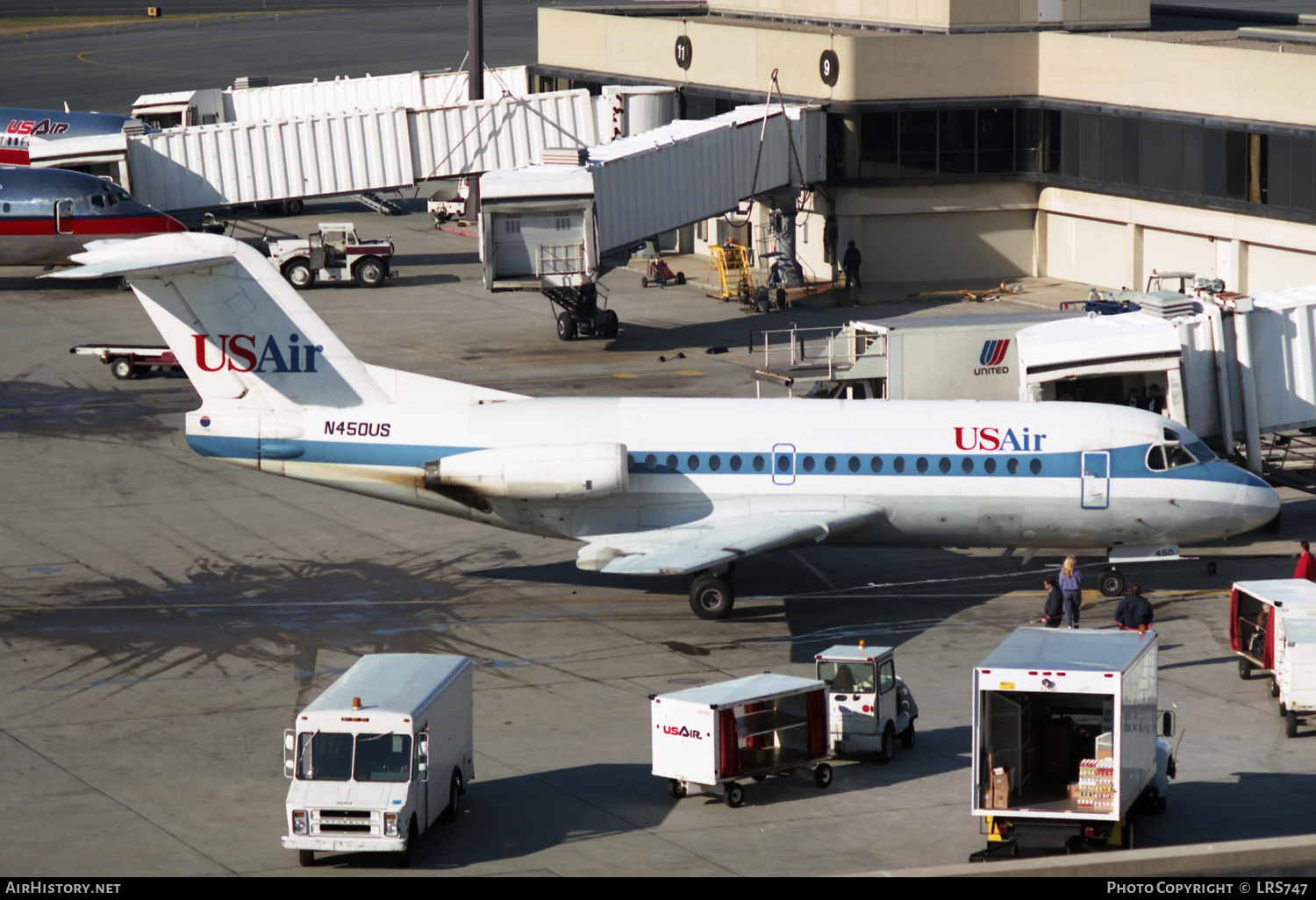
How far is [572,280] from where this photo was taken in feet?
188

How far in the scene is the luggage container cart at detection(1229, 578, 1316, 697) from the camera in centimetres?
2866

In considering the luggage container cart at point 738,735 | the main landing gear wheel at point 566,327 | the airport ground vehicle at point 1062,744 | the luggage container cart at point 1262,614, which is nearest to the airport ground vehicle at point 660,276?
the main landing gear wheel at point 566,327

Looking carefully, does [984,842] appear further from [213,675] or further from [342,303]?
[342,303]

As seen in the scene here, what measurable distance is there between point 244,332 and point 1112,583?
701 inches

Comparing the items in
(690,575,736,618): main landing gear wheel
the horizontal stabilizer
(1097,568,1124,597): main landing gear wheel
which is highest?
the horizontal stabilizer

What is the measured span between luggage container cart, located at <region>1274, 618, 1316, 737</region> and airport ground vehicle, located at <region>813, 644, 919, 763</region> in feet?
20.4

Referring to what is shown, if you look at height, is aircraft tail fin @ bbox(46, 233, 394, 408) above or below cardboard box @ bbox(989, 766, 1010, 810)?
above

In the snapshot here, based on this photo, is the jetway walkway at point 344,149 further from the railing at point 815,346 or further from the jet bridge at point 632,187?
the railing at point 815,346

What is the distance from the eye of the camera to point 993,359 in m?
43.5

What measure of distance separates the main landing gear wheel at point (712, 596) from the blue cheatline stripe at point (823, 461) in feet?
7.35

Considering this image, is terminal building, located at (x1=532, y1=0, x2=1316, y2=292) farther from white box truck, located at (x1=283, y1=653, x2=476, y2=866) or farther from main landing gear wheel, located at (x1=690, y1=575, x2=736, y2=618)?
white box truck, located at (x1=283, y1=653, x2=476, y2=866)

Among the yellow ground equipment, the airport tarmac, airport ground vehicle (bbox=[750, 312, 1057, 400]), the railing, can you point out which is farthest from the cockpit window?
the yellow ground equipment

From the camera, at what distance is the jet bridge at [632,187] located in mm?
56375

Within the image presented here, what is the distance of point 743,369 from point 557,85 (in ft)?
110
